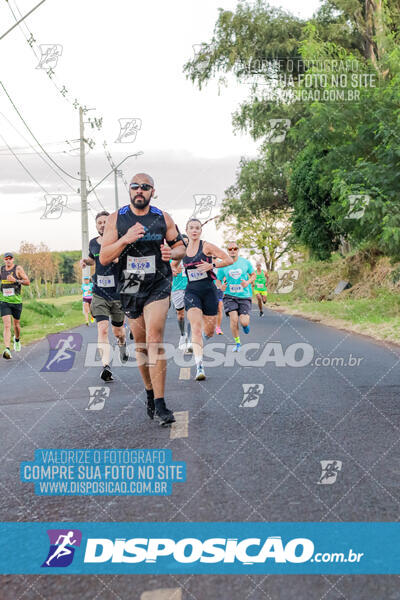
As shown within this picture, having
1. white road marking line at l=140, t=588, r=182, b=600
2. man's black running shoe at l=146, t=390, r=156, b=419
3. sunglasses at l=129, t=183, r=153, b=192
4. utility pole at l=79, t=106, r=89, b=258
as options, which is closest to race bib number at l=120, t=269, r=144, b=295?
sunglasses at l=129, t=183, r=153, b=192

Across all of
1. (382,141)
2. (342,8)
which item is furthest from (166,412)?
(342,8)

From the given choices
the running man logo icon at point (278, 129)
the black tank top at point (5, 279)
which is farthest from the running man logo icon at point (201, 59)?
the black tank top at point (5, 279)

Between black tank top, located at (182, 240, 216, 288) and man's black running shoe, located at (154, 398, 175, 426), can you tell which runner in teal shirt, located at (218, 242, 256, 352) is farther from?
man's black running shoe, located at (154, 398, 175, 426)

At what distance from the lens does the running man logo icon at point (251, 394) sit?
6551mm

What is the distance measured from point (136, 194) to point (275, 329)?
11494mm

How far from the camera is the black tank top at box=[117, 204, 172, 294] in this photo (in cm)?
575

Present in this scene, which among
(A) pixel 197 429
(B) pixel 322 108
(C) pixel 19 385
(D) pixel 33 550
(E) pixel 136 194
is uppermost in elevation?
(B) pixel 322 108

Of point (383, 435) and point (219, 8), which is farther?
point (219, 8)

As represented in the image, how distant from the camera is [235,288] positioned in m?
11.3

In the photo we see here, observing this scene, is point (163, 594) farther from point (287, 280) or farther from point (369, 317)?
point (287, 280)

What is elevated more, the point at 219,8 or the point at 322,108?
the point at 219,8

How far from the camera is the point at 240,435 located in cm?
523

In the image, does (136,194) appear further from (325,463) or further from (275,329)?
(275,329)

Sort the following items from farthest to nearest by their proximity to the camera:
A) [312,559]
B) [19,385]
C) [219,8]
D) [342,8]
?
[219,8], [342,8], [19,385], [312,559]
